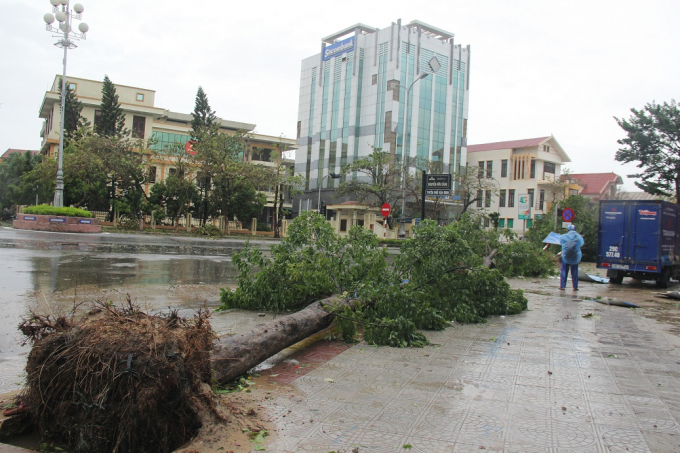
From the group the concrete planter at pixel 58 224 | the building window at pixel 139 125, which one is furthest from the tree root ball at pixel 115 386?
the building window at pixel 139 125

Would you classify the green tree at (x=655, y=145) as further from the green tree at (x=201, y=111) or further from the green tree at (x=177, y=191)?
the green tree at (x=201, y=111)

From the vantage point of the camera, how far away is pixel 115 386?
3.07 metres

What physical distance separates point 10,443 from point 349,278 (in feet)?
16.8

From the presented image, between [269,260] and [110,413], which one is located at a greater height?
[269,260]

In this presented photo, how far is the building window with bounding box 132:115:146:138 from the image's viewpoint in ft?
188

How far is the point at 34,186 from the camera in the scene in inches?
1844

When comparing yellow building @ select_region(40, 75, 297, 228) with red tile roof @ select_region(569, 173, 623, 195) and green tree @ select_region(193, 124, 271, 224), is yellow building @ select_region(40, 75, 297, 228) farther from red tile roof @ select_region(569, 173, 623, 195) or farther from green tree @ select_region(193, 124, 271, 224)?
red tile roof @ select_region(569, 173, 623, 195)

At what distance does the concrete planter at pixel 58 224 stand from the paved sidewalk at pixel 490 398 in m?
27.8

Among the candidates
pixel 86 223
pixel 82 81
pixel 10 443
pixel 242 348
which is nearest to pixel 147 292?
pixel 242 348

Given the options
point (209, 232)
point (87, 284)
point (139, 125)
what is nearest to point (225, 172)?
point (209, 232)

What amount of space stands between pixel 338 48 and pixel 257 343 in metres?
65.0

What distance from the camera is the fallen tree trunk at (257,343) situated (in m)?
4.16

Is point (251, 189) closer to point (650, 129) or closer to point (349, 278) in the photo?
point (650, 129)

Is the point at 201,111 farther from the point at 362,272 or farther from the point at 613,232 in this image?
the point at 362,272
